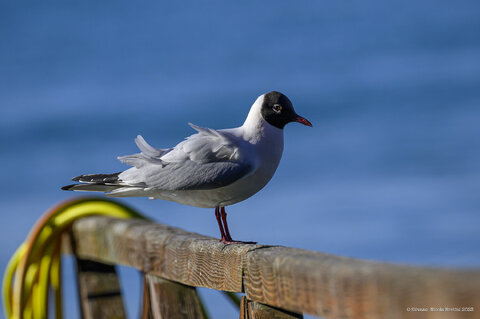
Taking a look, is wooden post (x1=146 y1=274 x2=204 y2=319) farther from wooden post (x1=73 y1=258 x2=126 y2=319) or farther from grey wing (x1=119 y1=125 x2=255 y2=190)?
wooden post (x1=73 y1=258 x2=126 y2=319)

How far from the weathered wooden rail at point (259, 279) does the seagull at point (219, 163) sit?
207 millimetres

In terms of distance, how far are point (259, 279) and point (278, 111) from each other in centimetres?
82

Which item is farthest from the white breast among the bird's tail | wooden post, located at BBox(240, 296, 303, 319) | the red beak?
wooden post, located at BBox(240, 296, 303, 319)

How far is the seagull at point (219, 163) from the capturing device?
2.78 meters

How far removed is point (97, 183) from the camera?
3.02 m

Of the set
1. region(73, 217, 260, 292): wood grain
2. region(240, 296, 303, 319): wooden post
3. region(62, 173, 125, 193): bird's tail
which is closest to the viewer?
A: region(240, 296, 303, 319): wooden post

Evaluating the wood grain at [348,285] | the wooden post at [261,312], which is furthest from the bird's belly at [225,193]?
the wooden post at [261,312]

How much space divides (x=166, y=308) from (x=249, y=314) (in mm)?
834

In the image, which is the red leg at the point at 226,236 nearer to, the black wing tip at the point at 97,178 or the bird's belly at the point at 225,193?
the bird's belly at the point at 225,193

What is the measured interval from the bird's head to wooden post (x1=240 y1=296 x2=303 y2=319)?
786 mm

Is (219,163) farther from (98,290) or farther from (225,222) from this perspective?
(98,290)

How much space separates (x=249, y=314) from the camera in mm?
2430

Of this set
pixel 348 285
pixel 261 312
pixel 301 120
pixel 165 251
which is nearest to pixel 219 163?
pixel 301 120

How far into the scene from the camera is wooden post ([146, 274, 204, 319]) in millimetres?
3111
